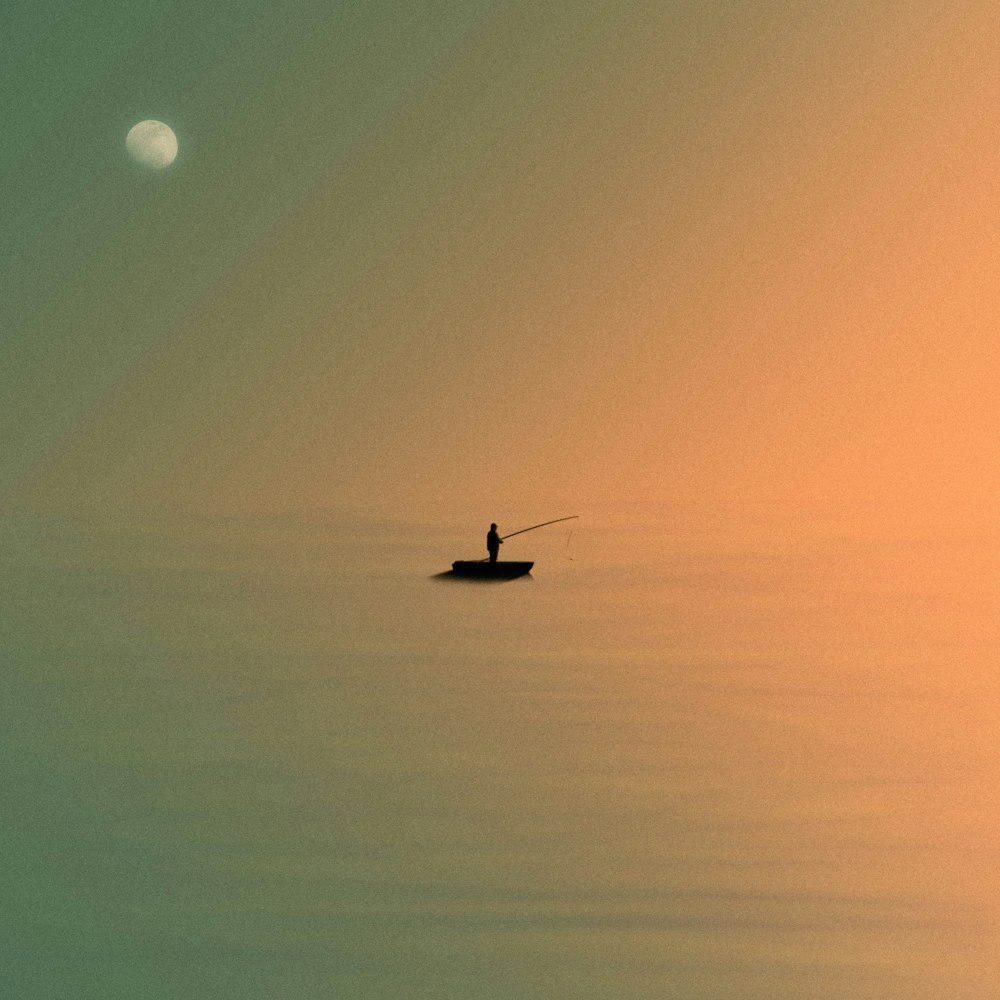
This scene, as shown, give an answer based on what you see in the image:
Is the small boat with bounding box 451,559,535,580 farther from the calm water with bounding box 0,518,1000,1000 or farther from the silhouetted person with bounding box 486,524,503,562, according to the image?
the calm water with bounding box 0,518,1000,1000

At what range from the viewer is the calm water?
60.2 feet

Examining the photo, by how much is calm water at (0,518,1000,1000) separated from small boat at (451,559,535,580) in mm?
8146

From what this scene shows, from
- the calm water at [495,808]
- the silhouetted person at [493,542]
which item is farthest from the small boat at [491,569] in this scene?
the calm water at [495,808]

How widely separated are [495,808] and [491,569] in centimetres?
4374

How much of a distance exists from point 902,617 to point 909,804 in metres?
39.1

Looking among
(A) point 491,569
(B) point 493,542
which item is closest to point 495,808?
(B) point 493,542

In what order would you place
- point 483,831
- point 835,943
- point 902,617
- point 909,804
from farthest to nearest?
point 902,617 → point 909,804 → point 483,831 → point 835,943

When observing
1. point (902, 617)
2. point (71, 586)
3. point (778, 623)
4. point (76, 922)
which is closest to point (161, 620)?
point (71, 586)

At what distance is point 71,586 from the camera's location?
75.8 meters

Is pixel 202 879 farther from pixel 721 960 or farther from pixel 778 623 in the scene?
pixel 778 623

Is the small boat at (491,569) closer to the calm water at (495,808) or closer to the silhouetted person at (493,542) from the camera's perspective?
the silhouetted person at (493,542)

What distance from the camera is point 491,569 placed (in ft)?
228

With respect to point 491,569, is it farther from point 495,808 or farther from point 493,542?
point 495,808

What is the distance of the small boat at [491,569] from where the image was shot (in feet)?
225
